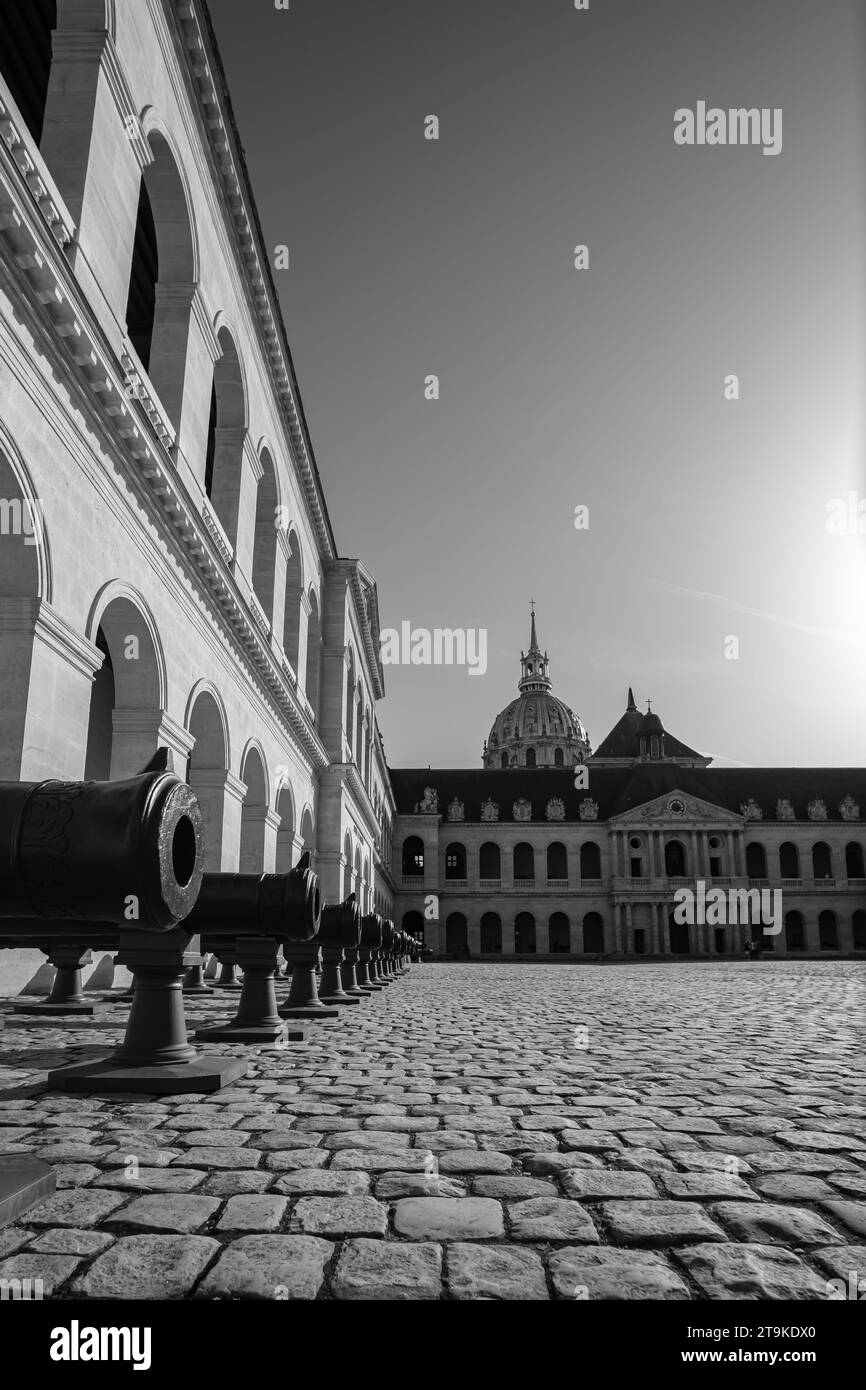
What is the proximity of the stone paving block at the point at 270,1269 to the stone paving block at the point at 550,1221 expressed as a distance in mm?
515

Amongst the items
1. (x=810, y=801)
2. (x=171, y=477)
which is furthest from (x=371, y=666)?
(x=810, y=801)

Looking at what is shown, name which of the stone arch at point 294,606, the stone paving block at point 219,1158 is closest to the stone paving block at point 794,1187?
the stone paving block at point 219,1158

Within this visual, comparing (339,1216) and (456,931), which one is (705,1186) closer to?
(339,1216)

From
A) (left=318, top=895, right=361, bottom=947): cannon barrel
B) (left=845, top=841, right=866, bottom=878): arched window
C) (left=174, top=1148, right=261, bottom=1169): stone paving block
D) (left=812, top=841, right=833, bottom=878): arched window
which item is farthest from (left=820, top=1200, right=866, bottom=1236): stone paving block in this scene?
(left=845, top=841, right=866, bottom=878): arched window

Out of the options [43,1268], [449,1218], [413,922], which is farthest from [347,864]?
[413,922]

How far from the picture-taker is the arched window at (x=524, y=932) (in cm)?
6981

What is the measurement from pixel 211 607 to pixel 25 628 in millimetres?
6524

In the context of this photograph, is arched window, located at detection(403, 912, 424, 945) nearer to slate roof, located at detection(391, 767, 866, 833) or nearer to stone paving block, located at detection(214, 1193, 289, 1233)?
slate roof, located at detection(391, 767, 866, 833)

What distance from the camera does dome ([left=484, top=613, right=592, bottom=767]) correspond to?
362 ft

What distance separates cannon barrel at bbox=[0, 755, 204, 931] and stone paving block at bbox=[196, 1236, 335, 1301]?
1181mm

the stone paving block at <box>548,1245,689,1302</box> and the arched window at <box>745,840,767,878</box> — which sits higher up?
the arched window at <box>745,840,767,878</box>

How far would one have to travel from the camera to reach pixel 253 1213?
248cm

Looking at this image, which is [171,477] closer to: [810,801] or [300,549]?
[300,549]

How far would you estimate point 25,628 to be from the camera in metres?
8.79
